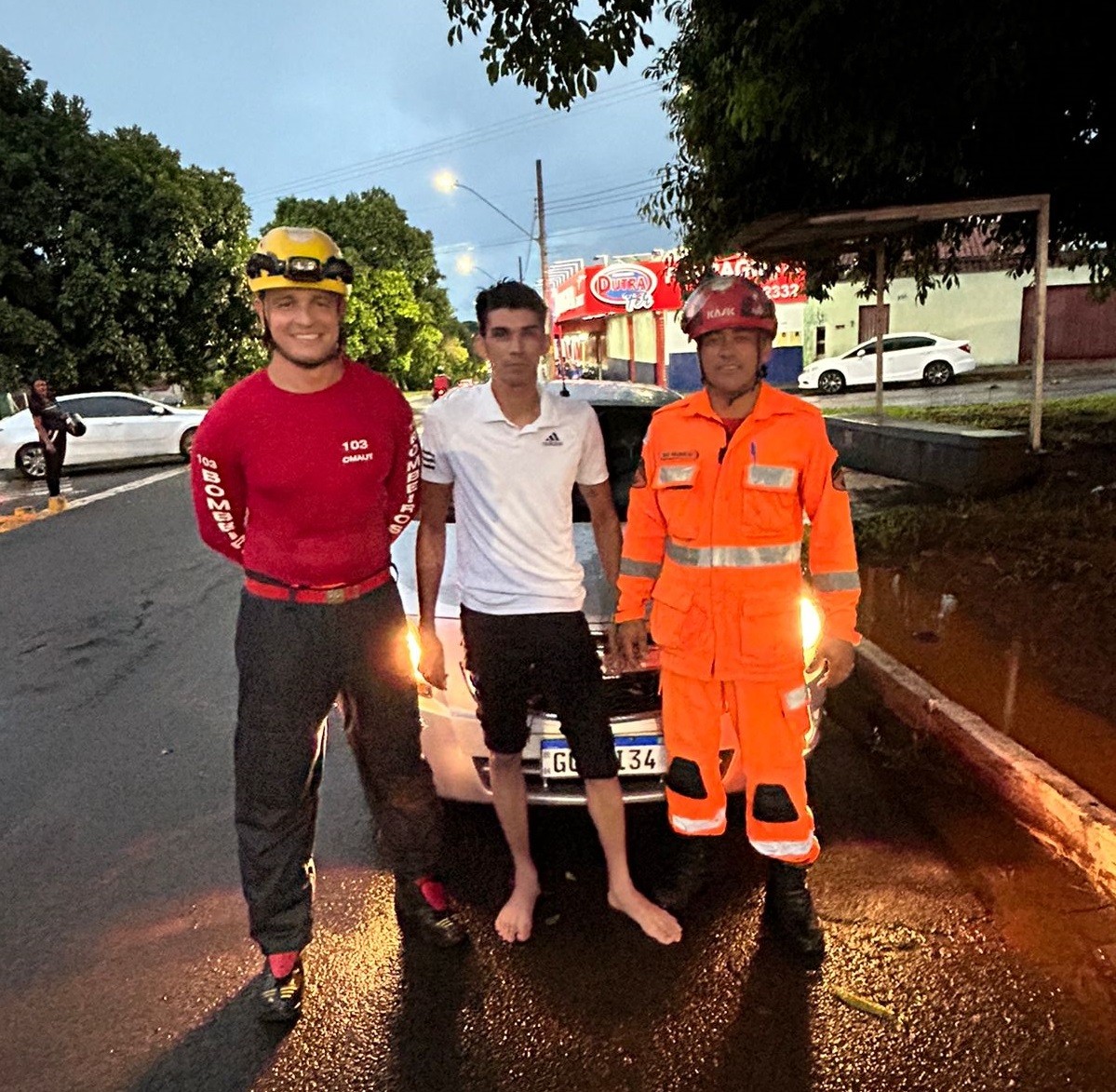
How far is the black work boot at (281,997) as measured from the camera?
243 centimetres

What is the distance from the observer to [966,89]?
5.18m

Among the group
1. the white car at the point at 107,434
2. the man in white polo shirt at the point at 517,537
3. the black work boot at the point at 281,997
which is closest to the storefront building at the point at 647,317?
the white car at the point at 107,434

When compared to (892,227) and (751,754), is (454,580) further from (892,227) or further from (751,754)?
(892,227)

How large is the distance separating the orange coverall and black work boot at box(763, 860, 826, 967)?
0.29 feet

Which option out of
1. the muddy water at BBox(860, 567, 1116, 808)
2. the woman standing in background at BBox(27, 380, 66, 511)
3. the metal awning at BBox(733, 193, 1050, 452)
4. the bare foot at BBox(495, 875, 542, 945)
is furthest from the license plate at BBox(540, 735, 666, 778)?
the woman standing in background at BBox(27, 380, 66, 511)

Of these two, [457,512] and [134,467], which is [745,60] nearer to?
[457,512]

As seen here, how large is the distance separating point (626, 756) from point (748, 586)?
726mm

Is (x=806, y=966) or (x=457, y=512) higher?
(x=457, y=512)

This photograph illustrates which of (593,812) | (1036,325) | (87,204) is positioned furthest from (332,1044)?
(87,204)

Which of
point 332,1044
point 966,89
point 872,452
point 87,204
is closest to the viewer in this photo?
point 332,1044

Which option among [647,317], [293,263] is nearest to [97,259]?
[647,317]

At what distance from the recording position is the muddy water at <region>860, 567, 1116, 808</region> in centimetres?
346

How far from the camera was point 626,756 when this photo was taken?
2.85 meters

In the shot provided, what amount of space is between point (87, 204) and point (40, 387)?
10141mm
